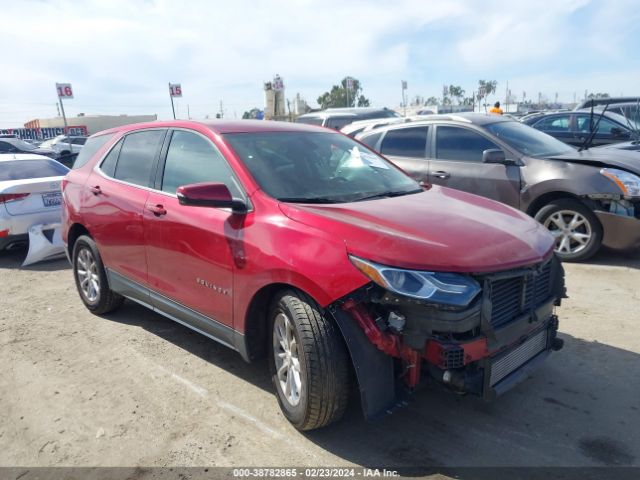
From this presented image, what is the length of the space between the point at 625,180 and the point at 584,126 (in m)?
5.81

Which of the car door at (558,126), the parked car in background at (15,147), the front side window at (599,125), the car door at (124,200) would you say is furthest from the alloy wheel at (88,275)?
the parked car in background at (15,147)

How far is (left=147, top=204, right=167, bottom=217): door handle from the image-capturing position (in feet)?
12.6

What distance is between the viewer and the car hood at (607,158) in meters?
5.92

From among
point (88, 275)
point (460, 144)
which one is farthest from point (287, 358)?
point (460, 144)

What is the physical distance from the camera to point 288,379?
3.12m

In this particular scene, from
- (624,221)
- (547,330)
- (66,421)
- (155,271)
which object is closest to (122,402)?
(66,421)

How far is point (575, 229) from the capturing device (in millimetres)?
6027

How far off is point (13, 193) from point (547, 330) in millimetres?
6728

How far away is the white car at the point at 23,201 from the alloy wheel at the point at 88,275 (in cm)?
244

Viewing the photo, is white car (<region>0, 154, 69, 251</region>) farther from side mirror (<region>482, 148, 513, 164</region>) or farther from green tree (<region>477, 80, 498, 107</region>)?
green tree (<region>477, 80, 498, 107</region>)

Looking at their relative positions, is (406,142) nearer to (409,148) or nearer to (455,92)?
(409,148)

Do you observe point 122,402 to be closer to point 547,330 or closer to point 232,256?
point 232,256

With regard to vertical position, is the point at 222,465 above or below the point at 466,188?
below

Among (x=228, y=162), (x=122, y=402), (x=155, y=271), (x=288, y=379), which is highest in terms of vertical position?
(x=228, y=162)
